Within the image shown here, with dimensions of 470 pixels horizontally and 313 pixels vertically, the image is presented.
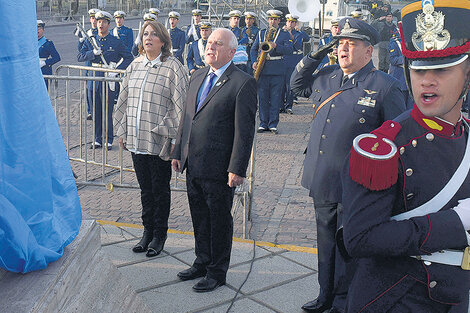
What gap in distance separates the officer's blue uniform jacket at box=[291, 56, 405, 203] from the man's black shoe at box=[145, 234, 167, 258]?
64.0 inches

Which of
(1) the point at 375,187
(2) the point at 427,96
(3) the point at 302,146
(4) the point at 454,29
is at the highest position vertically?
(4) the point at 454,29

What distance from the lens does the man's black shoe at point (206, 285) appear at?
4398mm

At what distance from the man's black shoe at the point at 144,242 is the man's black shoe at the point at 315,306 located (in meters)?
1.62

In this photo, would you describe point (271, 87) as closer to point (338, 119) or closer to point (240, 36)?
point (240, 36)

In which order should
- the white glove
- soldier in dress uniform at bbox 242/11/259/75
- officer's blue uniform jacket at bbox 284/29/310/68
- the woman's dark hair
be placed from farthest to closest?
soldier in dress uniform at bbox 242/11/259/75
officer's blue uniform jacket at bbox 284/29/310/68
the woman's dark hair
the white glove

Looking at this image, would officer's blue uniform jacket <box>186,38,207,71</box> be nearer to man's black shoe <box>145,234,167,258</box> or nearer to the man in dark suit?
man's black shoe <box>145,234,167,258</box>

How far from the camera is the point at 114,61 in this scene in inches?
426

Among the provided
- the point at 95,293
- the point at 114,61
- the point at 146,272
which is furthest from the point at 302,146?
the point at 95,293

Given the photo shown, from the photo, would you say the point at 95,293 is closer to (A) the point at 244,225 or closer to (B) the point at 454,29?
(B) the point at 454,29

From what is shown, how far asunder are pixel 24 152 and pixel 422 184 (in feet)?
5.00

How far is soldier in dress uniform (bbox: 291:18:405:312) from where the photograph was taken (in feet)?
12.4

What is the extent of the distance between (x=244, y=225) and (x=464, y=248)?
3.69 metres

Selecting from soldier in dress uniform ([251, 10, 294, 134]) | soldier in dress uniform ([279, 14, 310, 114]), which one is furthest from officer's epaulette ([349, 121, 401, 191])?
soldier in dress uniform ([279, 14, 310, 114])

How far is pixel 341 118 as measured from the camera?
3.84 m
